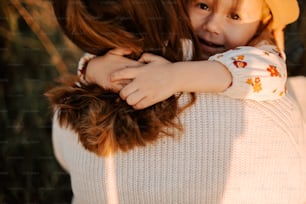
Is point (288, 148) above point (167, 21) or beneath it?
beneath

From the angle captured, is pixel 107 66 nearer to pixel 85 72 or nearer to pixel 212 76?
pixel 85 72

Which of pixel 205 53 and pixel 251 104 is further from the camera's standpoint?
pixel 205 53

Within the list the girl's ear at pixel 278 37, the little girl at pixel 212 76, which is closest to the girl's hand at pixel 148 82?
the little girl at pixel 212 76

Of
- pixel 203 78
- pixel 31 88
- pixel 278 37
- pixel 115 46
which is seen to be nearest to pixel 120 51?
pixel 115 46

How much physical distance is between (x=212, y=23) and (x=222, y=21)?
3 cm

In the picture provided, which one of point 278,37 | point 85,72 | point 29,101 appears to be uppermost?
point 85,72

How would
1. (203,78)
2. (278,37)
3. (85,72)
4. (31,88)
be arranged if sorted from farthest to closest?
(31,88) → (278,37) → (85,72) → (203,78)

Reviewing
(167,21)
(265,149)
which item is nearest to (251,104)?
(265,149)

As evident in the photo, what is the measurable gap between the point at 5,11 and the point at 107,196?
1.00 metres

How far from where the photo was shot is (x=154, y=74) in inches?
34.5

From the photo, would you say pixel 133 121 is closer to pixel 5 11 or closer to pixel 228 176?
pixel 228 176

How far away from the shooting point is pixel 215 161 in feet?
2.97

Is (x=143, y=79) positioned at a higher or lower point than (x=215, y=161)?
higher

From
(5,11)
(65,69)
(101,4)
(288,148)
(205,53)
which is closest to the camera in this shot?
(101,4)
